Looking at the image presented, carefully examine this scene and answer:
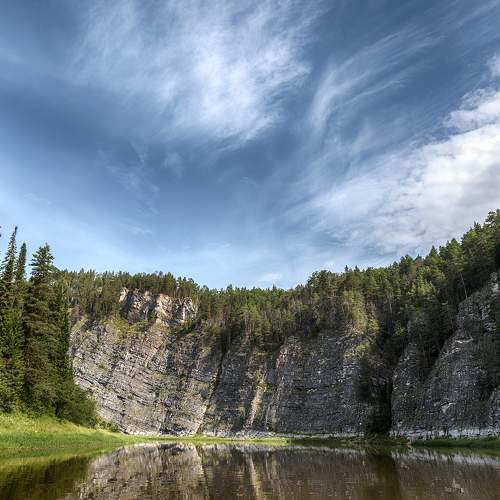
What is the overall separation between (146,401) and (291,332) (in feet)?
160

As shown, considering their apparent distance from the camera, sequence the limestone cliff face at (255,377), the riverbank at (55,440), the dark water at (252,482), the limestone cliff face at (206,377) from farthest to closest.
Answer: the limestone cliff face at (206,377) < the limestone cliff face at (255,377) < the riverbank at (55,440) < the dark water at (252,482)

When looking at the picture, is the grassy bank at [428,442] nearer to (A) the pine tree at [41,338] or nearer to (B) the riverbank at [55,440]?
(B) the riverbank at [55,440]

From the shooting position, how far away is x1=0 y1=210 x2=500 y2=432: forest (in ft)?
196

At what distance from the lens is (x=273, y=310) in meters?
153

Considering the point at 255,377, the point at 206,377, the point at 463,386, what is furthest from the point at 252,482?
the point at 206,377

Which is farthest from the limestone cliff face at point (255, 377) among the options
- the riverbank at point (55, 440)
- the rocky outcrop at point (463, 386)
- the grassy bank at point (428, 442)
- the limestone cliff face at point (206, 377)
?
the riverbank at point (55, 440)

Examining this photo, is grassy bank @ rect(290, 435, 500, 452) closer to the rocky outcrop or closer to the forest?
the rocky outcrop

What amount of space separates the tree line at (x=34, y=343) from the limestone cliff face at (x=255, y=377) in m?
56.1

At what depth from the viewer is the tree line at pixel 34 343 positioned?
55.8 metres

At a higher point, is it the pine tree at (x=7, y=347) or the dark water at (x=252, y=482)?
the pine tree at (x=7, y=347)

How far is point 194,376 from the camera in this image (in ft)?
471

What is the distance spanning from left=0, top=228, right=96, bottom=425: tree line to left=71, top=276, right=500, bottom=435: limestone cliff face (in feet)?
184

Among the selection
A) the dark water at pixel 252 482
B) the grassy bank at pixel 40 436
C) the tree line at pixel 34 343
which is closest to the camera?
the dark water at pixel 252 482

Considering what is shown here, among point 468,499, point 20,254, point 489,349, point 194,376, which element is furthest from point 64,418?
point 194,376
